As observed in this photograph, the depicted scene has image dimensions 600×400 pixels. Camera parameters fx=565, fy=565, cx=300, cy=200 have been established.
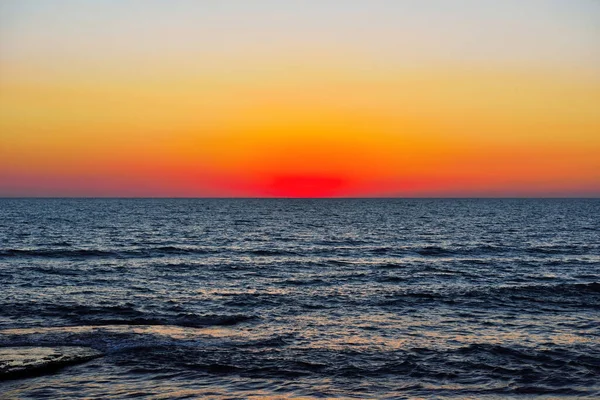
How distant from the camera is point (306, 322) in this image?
25.1 meters

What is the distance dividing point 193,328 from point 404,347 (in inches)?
349

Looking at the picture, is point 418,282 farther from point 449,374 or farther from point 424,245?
point 424,245

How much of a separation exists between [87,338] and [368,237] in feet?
170

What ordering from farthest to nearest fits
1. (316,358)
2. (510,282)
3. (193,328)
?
1. (510,282)
2. (193,328)
3. (316,358)

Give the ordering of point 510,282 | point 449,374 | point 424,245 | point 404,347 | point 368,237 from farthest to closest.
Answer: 1. point 368,237
2. point 424,245
3. point 510,282
4. point 404,347
5. point 449,374

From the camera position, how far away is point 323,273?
40281 millimetres

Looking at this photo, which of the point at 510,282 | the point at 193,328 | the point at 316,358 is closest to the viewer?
the point at 316,358

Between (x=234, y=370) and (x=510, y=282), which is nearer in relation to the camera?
(x=234, y=370)

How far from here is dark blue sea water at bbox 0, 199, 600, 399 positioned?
1702 cm

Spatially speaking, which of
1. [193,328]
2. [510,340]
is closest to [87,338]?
[193,328]

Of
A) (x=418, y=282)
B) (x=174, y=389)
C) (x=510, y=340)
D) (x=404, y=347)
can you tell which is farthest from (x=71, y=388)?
(x=418, y=282)

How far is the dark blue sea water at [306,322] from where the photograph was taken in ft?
55.8

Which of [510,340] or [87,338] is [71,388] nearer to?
[87,338]

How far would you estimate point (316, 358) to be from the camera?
64.1ft
